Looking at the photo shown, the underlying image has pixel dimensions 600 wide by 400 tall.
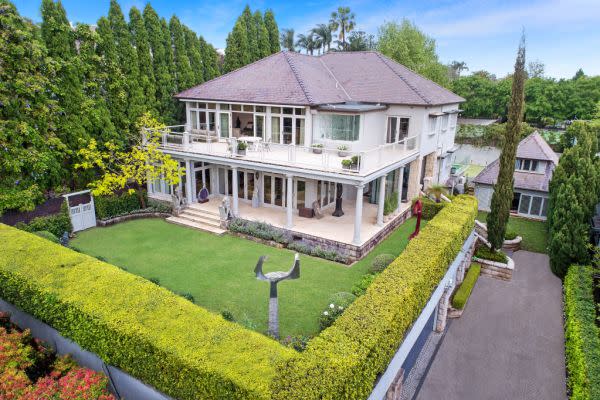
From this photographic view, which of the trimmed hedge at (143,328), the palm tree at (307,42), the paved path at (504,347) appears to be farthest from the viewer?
the palm tree at (307,42)

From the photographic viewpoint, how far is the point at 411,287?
1036 centimetres

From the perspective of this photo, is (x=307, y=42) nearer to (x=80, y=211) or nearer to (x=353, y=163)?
(x=353, y=163)

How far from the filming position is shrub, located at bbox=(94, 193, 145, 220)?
2037 cm

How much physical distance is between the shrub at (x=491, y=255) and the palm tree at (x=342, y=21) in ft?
137

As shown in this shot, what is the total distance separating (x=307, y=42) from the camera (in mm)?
55562

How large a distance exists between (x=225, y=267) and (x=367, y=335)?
8.86m

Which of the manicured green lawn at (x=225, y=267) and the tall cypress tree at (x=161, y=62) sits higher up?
the tall cypress tree at (x=161, y=62)

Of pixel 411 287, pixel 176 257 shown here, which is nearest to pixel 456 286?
pixel 411 287

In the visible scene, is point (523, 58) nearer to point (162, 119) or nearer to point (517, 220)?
point (517, 220)

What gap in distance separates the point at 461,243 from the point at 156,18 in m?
21.0

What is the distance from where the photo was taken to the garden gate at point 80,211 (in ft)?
63.4

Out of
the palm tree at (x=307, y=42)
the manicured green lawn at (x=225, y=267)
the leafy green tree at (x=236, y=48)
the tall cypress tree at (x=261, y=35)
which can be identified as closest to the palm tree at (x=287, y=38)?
the palm tree at (x=307, y=42)

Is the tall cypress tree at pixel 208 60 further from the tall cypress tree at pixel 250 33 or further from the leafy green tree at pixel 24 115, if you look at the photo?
the leafy green tree at pixel 24 115

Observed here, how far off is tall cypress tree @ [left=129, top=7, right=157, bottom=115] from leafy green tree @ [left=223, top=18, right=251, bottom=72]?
20.8 ft
